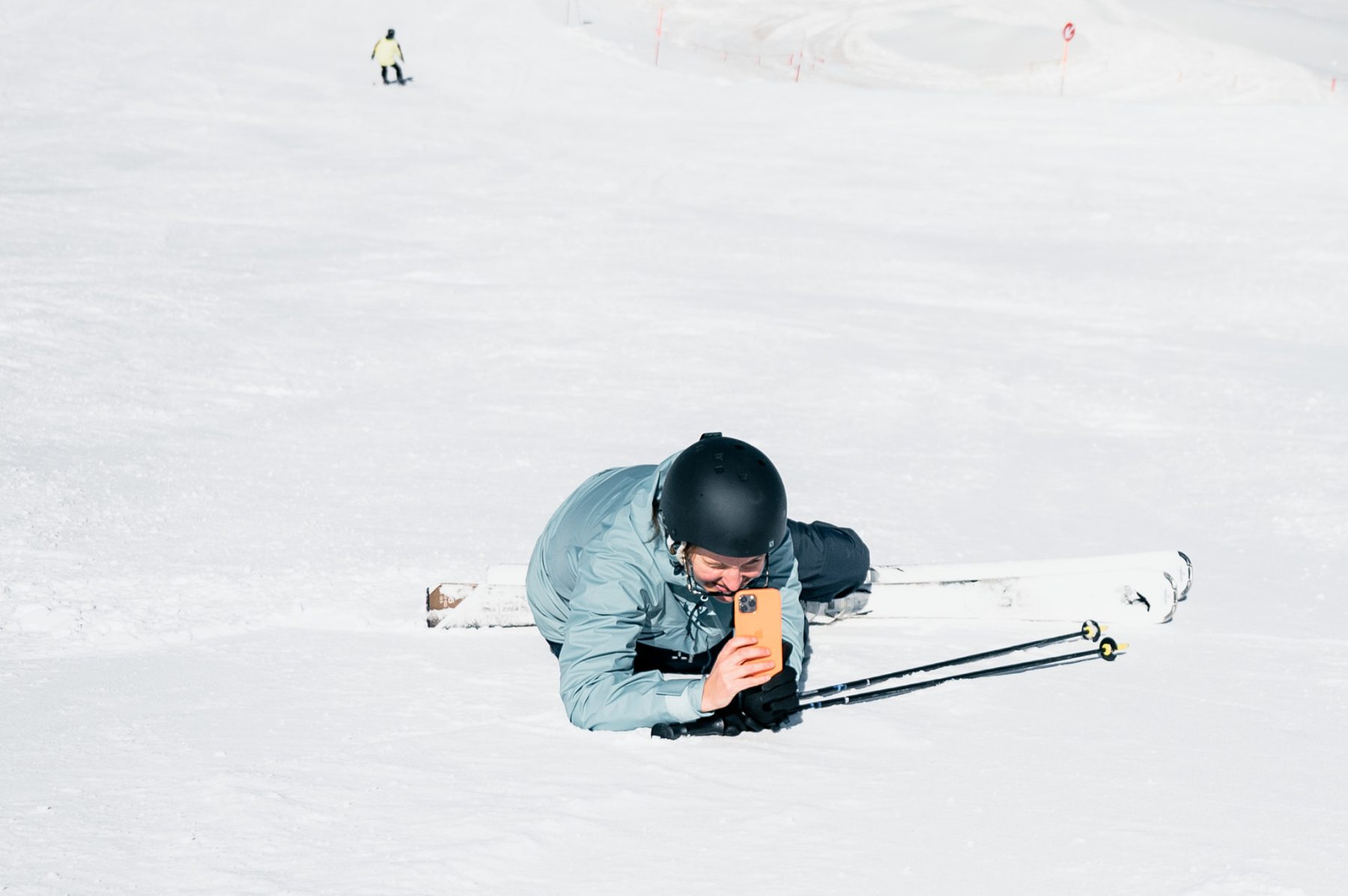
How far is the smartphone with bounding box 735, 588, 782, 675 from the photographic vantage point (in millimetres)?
3334

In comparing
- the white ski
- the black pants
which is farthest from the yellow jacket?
the black pants

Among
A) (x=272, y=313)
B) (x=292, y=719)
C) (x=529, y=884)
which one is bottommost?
(x=272, y=313)

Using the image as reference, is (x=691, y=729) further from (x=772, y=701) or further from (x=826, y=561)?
(x=826, y=561)

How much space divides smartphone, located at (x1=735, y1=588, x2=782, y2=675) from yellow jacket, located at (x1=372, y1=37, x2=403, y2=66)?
16873 millimetres

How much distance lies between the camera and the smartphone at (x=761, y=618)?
333 centimetres

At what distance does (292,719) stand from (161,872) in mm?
908

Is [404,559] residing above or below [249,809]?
below

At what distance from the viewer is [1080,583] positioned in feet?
15.4

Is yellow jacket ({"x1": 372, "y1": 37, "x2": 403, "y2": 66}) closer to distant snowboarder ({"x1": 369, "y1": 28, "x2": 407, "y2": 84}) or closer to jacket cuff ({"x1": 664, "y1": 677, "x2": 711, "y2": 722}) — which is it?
distant snowboarder ({"x1": 369, "y1": 28, "x2": 407, "y2": 84})

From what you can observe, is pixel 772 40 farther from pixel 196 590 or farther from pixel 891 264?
pixel 196 590

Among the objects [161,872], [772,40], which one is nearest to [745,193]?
[161,872]

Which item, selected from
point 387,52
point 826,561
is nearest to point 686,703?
point 826,561

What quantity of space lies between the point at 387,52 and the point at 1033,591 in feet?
53.1

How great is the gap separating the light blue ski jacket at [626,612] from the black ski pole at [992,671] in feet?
0.61
